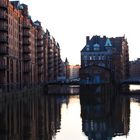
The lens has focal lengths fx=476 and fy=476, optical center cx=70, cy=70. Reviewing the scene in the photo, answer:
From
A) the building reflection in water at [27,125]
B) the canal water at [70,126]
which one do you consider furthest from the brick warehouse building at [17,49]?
the building reflection in water at [27,125]

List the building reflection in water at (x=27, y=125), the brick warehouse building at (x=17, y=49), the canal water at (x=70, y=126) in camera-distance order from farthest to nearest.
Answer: the brick warehouse building at (x=17, y=49) < the canal water at (x=70, y=126) < the building reflection in water at (x=27, y=125)

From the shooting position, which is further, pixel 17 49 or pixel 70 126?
pixel 17 49

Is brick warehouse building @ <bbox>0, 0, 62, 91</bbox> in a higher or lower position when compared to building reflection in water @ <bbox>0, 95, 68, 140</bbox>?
higher

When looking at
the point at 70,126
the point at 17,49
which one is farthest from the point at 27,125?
the point at 17,49

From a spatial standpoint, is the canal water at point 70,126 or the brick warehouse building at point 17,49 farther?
the brick warehouse building at point 17,49

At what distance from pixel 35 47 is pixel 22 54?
21985 millimetres

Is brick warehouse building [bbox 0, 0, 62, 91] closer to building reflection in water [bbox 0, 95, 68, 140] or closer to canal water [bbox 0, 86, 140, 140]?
canal water [bbox 0, 86, 140, 140]

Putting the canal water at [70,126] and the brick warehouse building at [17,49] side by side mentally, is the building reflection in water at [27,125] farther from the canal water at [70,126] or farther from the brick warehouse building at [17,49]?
the brick warehouse building at [17,49]

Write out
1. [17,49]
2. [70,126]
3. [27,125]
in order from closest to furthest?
[27,125] < [70,126] < [17,49]

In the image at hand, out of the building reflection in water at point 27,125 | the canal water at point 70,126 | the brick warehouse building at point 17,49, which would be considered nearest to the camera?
the building reflection in water at point 27,125

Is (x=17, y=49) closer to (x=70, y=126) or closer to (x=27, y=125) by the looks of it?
(x=27, y=125)

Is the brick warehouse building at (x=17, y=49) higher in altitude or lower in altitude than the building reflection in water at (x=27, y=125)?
higher

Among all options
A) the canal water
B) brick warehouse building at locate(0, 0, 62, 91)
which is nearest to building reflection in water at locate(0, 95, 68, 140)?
the canal water

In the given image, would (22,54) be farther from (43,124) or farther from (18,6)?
(43,124)
